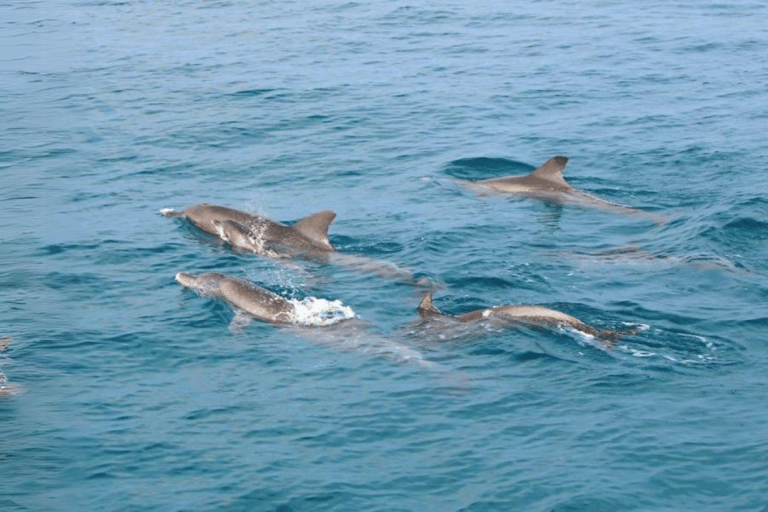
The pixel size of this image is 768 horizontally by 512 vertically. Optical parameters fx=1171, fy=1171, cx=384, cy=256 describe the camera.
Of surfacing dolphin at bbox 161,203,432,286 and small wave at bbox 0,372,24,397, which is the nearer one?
small wave at bbox 0,372,24,397

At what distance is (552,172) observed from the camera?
24172mm

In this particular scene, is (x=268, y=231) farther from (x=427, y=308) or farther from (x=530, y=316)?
(x=530, y=316)

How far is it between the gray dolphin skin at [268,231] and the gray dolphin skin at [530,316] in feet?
13.0

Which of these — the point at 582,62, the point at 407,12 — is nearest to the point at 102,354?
the point at 582,62

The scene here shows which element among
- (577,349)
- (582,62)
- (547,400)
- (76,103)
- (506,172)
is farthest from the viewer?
(582,62)

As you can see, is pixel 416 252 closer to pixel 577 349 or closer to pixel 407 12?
pixel 577 349

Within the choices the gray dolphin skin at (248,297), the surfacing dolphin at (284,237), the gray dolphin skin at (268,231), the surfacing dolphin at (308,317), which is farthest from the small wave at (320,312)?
the gray dolphin skin at (268,231)

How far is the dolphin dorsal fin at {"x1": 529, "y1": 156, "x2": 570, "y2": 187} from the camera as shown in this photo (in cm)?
2405

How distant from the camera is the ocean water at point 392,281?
44.5 ft

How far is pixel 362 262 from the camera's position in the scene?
2033 cm

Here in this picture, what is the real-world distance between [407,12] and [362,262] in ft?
91.0

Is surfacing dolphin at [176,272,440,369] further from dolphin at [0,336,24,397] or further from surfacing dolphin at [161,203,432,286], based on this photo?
dolphin at [0,336,24,397]

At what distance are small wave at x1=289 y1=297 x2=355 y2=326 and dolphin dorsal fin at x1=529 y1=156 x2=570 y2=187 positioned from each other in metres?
7.51

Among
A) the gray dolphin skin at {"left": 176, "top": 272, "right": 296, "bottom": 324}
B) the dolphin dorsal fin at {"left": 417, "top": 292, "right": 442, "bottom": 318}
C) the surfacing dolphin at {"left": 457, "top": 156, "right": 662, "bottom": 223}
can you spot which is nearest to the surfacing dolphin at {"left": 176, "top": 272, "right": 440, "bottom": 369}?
the gray dolphin skin at {"left": 176, "top": 272, "right": 296, "bottom": 324}
